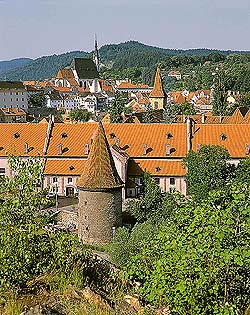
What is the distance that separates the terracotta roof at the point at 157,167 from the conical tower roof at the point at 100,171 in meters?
10.0

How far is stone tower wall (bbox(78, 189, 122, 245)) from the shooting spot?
Result: 1478 inches

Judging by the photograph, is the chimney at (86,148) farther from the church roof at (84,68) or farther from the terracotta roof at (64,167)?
the church roof at (84,68)

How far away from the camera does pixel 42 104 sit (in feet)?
474

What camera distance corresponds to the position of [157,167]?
49594 millimetres

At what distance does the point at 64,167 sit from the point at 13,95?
83932mm

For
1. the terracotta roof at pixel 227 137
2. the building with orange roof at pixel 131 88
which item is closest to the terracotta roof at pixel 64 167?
the terracotta roof at pixel 227 137

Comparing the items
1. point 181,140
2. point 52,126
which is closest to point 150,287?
point 181,140

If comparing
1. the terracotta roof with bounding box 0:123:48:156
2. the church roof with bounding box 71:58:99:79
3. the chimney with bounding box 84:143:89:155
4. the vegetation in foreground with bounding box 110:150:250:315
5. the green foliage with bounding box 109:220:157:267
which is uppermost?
the church roof with bounding box 71:58:99:79

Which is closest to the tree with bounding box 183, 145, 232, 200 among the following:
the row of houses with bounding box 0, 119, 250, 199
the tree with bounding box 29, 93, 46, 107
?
the row of houses with bounding box 0, 119, 250, 199

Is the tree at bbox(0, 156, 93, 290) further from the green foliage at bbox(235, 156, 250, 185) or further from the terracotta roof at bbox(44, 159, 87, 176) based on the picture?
the terracotta roof at bbox(44, 159, 87, 176)

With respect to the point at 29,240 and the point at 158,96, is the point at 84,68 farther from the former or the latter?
the point at 29,240

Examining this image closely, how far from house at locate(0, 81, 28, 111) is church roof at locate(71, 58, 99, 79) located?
52678 millimetres

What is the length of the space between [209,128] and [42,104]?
9735cm

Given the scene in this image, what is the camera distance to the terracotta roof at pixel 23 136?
173 ft
